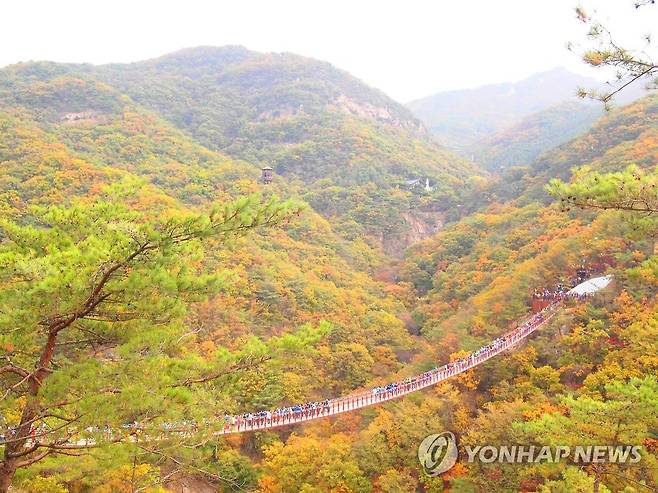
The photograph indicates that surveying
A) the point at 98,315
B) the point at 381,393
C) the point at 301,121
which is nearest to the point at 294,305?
the point at 381,393

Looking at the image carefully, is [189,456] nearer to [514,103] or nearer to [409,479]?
[409,479]

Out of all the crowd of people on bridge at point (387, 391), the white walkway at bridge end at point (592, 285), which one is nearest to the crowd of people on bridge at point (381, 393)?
the crowd of people on bridge at point (387, 391)

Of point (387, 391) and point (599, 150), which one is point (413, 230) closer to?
point (599, 150)

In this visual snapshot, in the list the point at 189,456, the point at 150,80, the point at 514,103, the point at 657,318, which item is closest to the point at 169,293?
the point at 189,456

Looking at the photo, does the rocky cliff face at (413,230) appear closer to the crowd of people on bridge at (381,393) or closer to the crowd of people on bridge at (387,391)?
the crowd of people on bridge at (387,391)

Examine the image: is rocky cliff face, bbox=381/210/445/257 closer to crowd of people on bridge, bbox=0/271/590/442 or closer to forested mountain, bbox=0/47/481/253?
forested mountain, bbox=0/47/481/253
